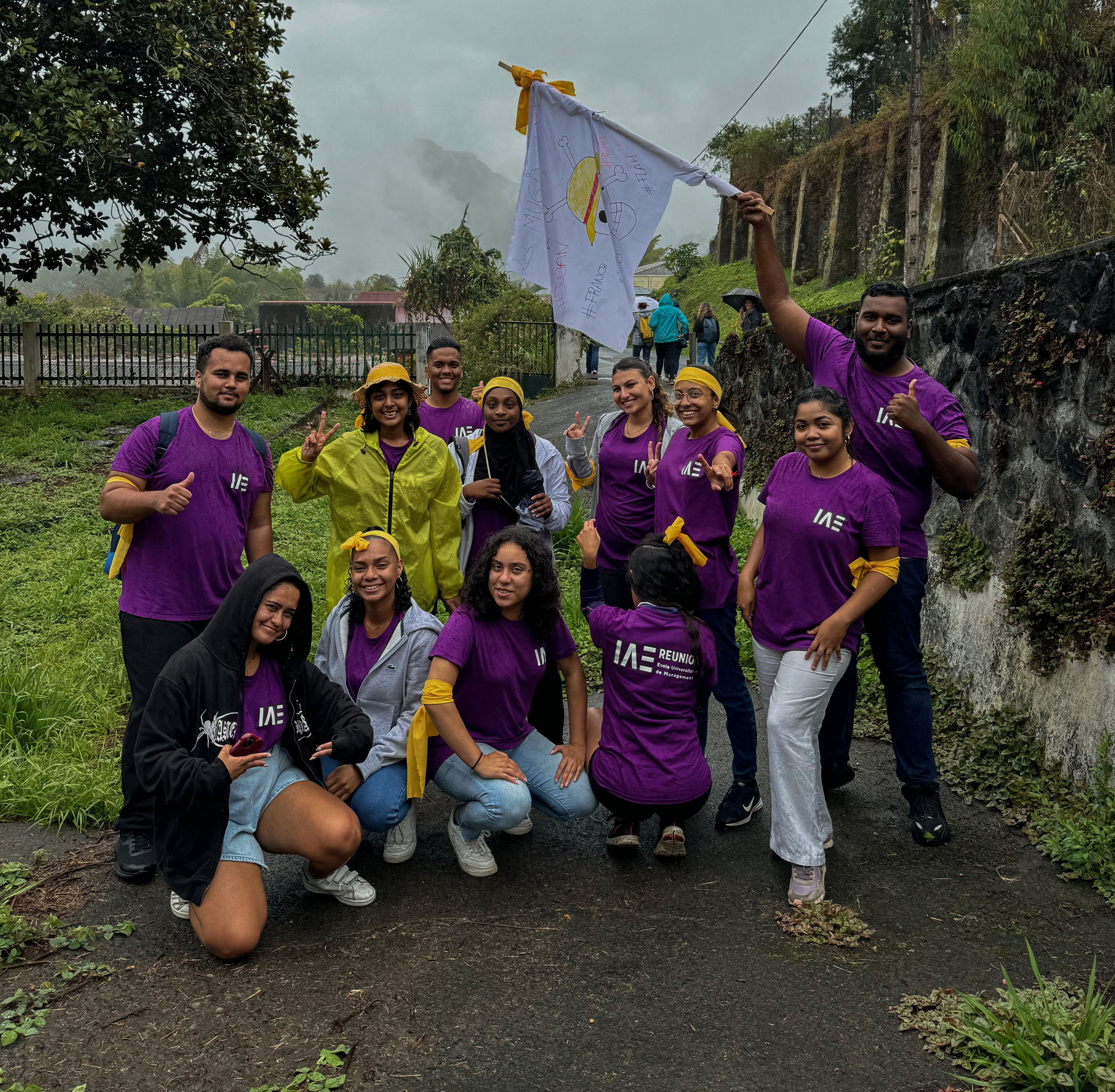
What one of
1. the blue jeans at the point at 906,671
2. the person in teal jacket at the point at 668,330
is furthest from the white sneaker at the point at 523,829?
the person in teal jacket at the point at 668,330

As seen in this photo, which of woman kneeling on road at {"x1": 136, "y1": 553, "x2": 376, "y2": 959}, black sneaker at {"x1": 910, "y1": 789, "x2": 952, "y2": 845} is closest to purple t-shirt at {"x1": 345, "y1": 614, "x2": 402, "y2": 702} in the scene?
woman kneeling on road at {"x1": 136, "y1": 553, "x2": 376, "y2": 959}

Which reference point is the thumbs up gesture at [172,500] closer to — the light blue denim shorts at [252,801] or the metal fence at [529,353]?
the light blue denim shorts at [252,801]

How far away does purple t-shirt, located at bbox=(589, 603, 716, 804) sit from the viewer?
3.92 meters

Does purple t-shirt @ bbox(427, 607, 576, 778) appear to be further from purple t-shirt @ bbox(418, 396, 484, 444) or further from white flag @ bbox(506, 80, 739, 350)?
purple t-shirt @ bbox(418, 396, 484, 444)

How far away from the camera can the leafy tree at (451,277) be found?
105 ft

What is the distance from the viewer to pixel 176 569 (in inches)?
158

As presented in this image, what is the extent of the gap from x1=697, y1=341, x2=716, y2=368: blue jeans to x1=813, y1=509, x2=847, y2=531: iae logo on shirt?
50.5 feet

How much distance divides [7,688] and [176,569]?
2092 mm

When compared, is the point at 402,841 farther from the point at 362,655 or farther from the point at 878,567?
the point at 878,567

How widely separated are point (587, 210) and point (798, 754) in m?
2.74

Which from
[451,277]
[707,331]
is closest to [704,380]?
[707,331]

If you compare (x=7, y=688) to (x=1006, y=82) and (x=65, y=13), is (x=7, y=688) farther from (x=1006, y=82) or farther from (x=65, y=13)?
(x=1006, y=82)

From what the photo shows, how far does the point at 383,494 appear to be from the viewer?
4.74 metres

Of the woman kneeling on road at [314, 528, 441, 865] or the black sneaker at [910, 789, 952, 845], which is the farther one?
the black sneaker at [910, 789, 952, 845]
